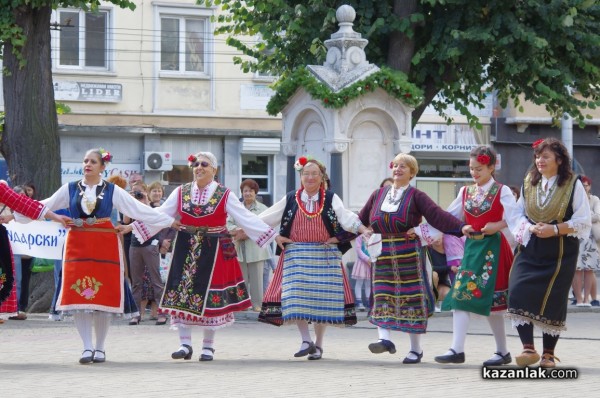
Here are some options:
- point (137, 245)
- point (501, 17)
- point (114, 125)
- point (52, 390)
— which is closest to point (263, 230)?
point (52, 390)

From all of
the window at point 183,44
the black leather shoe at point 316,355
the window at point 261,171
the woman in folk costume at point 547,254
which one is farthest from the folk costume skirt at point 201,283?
the window at point 261,171

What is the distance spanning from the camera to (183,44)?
33.1 metres

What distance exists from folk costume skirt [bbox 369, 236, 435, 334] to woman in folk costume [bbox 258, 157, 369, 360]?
38 cm

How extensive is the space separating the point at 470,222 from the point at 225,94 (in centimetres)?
2263

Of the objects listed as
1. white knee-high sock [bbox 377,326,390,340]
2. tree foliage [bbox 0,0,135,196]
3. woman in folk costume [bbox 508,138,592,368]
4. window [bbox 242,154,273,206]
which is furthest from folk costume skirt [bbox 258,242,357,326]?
window [bbox 242,154,273,206]

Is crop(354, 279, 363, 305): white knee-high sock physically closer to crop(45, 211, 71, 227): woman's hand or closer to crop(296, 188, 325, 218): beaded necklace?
crop(296, 188, 325, 218): beaded necklace

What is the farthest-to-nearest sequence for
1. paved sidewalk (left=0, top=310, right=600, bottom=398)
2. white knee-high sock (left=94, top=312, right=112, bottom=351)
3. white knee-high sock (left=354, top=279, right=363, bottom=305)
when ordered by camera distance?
white knee-high sock (left=354, top=279, right=363, bottom=305)
white knee-high sock (left=94, top=312, right=112, bottom=351)
paved sidewalk (left=0, top=310, right=600, bottom=398)

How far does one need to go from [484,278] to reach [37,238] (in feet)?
24.0

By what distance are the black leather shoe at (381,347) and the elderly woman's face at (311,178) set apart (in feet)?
5.10

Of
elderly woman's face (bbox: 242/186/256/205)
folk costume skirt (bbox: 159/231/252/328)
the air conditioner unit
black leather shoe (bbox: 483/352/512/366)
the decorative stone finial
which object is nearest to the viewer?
black leather shoe (bbox: 483/352/512/366)

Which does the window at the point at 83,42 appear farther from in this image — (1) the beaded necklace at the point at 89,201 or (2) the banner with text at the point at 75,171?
(1) the beaded necklace at the point at 89,201

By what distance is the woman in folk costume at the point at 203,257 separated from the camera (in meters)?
11.8

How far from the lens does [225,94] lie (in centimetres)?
3350

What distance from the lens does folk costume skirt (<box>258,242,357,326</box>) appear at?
1186 cm
